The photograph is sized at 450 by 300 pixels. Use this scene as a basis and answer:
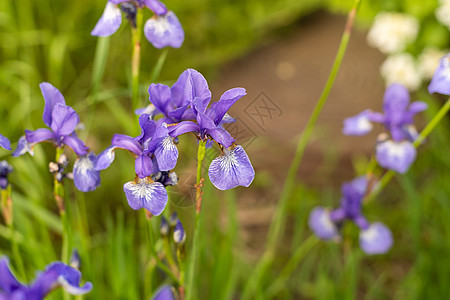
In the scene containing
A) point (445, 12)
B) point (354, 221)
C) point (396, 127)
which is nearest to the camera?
point (396, 127)

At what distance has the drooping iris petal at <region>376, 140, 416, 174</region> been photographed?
6.34 feet

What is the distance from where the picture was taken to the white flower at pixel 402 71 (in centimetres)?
441

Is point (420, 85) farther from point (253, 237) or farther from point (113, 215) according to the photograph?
point (113, 215)

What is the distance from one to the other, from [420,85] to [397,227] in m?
1.78

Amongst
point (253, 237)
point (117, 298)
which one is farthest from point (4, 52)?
point (117, 298)

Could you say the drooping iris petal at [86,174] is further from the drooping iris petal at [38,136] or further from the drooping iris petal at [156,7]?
the drooping iris petal at [156,7]

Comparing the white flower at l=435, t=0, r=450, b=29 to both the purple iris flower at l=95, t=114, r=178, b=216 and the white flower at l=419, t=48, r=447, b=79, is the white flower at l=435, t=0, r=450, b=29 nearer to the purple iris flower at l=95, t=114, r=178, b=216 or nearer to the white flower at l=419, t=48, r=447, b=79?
the white flower at l=419, t=48, r=447, b=79

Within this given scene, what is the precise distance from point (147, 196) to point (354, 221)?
1377 mm

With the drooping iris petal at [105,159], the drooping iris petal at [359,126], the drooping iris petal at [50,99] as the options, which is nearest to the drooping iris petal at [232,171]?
the drooping iris petal at [105,159]

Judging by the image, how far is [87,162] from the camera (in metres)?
1.38

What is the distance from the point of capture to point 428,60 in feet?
14.7

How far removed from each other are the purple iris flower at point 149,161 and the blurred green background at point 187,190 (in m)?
0.49

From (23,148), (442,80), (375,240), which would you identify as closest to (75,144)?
(23,148)

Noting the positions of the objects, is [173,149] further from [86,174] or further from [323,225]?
[323,225]
